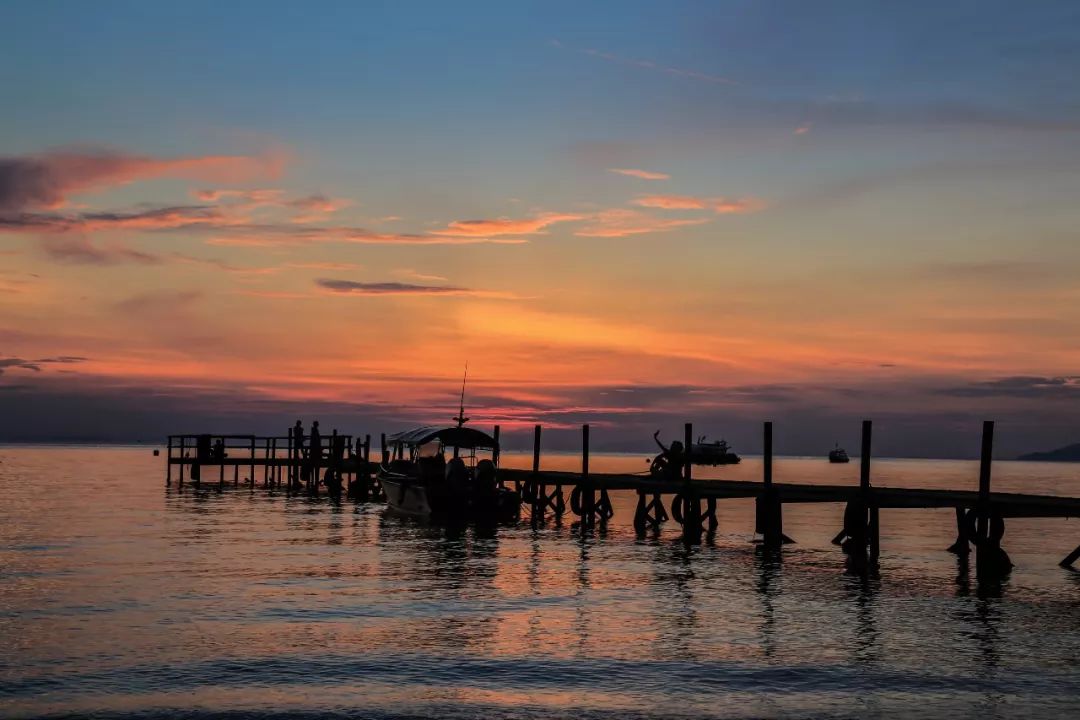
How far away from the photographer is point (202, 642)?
716 inches

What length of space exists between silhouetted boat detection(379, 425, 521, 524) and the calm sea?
21.9 ft

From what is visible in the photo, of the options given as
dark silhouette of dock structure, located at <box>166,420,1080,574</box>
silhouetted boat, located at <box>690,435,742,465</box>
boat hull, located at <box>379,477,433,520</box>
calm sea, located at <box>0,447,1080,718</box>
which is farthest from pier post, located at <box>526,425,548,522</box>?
silhouetted boat, located at <box>690,435,742,465</box>

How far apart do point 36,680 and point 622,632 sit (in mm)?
9905

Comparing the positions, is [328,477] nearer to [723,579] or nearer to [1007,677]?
[723,579]

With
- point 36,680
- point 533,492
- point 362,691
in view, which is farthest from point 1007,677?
point 533,492

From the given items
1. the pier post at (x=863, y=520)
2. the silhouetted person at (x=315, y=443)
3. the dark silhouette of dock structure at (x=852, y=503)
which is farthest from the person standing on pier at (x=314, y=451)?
the pier post at (x=863, y=520)

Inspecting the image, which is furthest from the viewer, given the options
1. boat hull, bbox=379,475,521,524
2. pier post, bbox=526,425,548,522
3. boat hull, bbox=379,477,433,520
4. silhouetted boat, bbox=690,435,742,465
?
silhouetted boat, bbox=690,435,742,465

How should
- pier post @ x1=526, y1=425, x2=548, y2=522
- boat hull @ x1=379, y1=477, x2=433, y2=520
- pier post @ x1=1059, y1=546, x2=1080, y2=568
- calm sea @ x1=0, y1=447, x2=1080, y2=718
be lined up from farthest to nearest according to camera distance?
pier post @ x1=526, y1=425, x2=548, y2=522, boat hull @ x1=379, y1=477, x2=433, y2=520, pier post @ x1=1059, y1=546, x2=1080, y2=568, calm sea @ x1=0, y1=447, x2=1080, y2=718

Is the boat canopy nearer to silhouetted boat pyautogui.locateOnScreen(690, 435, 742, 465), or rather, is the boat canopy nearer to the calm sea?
the calm sea

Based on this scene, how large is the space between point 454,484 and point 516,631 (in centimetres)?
2496

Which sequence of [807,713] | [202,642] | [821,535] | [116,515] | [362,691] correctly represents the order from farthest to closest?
[116,515]
[821,535]
[202,642]
[362,691]
[807,713]

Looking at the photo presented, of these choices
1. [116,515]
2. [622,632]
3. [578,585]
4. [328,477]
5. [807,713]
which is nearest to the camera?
[807,713]

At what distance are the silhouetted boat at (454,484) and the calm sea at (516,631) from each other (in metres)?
6.68

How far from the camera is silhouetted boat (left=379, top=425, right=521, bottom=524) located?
44.2 metres
